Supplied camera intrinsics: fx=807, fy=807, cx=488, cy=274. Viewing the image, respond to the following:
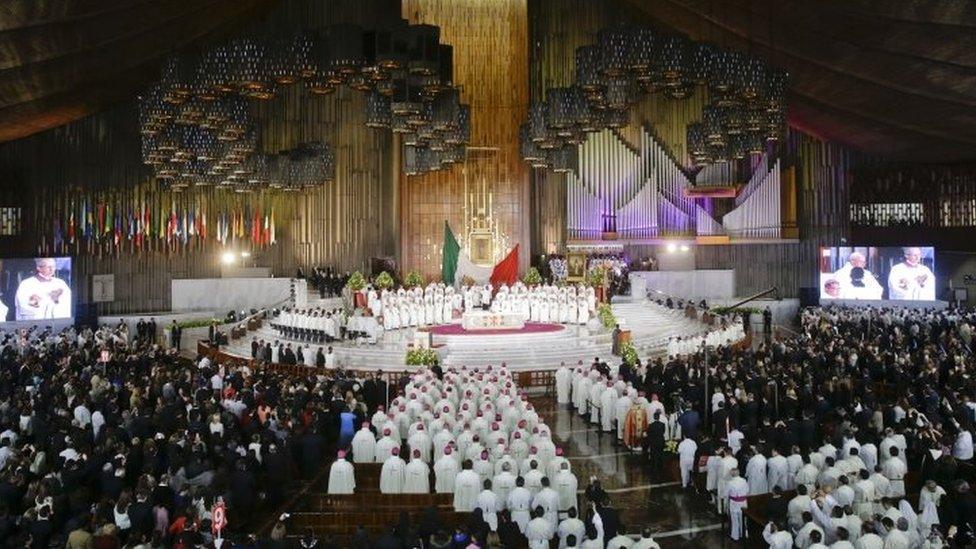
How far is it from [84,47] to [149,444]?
12.7 m

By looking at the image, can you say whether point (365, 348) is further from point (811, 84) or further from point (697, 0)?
point (811, 84)

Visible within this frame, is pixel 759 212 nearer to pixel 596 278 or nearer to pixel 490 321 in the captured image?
pixel 596 278

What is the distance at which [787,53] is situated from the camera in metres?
22.6

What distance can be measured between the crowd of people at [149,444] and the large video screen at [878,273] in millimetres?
23354

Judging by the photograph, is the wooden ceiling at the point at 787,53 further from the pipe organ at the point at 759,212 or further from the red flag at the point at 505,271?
the red flag at the point at 505,271

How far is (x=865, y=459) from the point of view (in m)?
11.2

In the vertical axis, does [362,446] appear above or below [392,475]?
above

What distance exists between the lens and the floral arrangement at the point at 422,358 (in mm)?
20000

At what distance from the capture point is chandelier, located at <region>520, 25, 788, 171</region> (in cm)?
1783

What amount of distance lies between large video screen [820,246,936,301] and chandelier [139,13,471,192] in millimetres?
17678

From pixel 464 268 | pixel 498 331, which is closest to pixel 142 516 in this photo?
pixel 498 331

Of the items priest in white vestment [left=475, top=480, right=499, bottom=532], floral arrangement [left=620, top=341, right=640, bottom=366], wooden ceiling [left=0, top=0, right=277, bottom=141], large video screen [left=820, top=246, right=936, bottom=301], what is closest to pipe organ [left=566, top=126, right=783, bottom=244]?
large video screen [left=820, top=246, right=936, bottom=301]

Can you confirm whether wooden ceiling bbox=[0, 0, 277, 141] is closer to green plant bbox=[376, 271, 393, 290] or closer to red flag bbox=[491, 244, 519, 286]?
green plant bbox=[376, 271, 393, 290]

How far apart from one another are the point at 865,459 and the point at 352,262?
2733 centimetres
